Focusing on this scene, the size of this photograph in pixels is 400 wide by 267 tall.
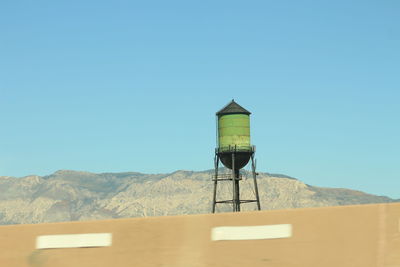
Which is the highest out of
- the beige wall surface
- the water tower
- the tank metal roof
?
the tank metal roof

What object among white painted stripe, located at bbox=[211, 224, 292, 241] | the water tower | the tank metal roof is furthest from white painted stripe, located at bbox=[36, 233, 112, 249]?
the tank metal roof

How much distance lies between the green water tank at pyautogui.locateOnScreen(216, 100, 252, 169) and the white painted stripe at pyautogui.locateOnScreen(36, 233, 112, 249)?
37.6 meters

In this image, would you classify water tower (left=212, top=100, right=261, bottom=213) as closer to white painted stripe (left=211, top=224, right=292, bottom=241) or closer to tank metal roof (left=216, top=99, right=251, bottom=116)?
tank metal roof (left=216, top=99, right=251, bottom=116)

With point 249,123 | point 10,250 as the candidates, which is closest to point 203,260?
point 10,250

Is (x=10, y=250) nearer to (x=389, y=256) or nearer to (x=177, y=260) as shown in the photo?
(x=177, y=260)

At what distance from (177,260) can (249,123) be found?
40352mm

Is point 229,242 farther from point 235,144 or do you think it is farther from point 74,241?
point 235,144

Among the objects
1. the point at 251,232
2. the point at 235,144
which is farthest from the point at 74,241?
the point at 235,144

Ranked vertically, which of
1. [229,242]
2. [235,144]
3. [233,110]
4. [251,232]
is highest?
[233,110]

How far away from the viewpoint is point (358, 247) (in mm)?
8336

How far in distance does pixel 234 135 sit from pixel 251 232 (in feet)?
128

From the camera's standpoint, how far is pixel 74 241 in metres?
9.70

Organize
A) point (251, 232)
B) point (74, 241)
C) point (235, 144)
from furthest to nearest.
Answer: point (235, 144)
point (74, 241)
point (251, 232)

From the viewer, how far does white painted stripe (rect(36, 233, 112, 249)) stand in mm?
9562
